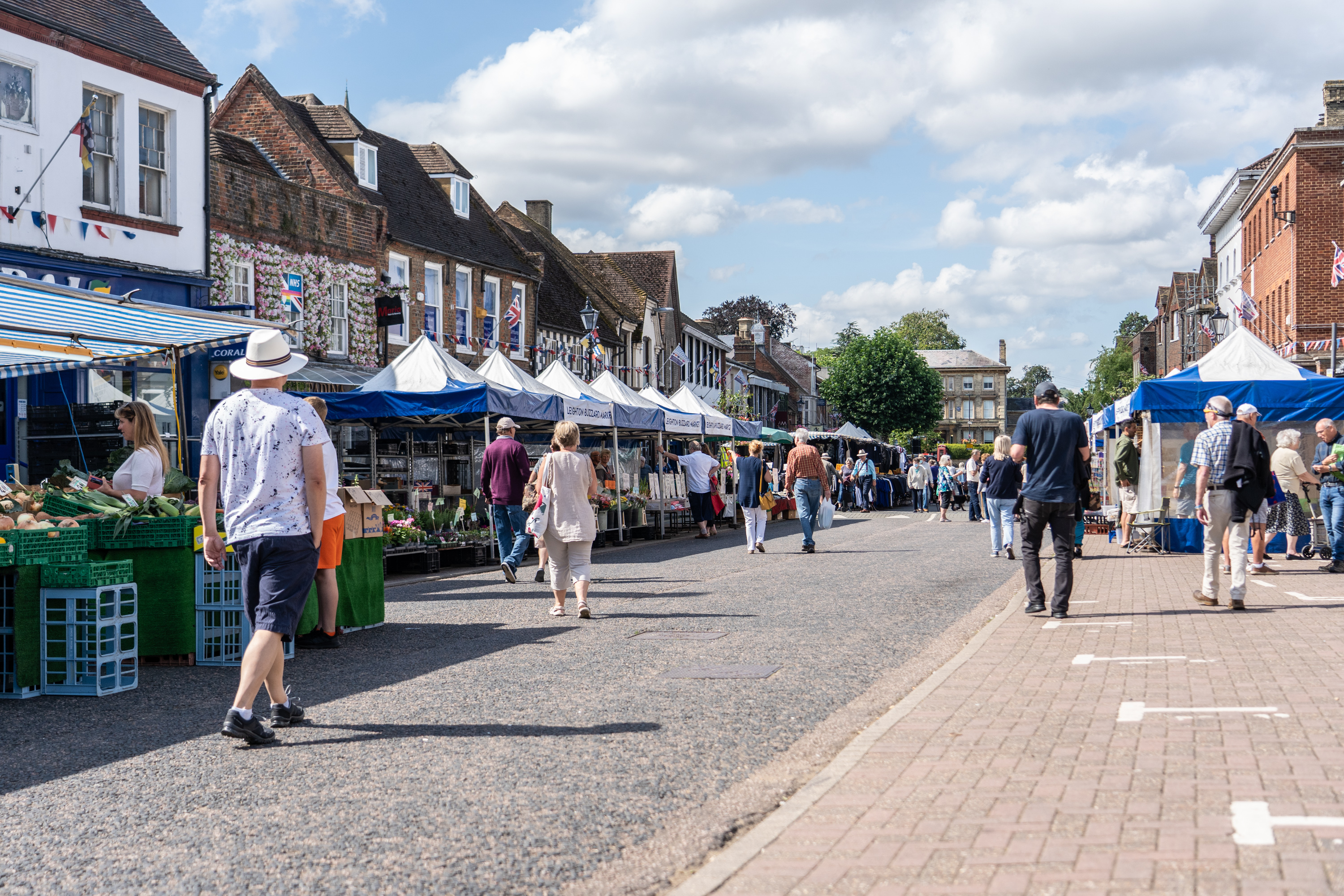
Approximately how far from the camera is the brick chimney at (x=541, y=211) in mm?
51344

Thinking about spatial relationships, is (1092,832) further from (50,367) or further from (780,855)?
(50,367)

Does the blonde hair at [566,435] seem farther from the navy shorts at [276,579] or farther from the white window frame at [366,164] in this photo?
the white window frame at [366,164]

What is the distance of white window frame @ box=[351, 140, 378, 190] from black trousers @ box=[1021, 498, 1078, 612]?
24.6m

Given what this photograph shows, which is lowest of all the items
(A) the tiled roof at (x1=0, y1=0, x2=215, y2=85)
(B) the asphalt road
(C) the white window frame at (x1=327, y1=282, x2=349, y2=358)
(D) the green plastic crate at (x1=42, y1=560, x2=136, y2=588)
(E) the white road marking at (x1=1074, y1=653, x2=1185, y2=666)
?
(B) the asphalt road

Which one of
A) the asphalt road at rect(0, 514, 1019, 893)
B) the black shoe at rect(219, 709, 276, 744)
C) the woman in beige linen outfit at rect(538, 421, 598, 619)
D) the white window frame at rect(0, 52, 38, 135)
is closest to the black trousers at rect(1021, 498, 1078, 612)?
the asphalt road at rect(0, 514, 1019, 893)

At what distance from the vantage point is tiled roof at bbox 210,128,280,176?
91.0 ft

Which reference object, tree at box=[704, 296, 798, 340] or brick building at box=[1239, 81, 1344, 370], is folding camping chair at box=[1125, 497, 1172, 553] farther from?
tree at box=[704, 296, 798, 340]

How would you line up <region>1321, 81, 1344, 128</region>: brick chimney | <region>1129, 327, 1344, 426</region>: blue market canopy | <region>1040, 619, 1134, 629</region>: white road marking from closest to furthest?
<region>1040, 619, 1134, 629</region>: white road marking → <region>1129, 327, 1344, 426</region>: blue market canopy → <region>1321, 81, 1344, 128</region>: brick chimney

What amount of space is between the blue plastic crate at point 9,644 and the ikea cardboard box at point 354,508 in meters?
2.88

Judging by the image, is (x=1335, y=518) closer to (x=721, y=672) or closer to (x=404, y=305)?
(x=721, y=672)

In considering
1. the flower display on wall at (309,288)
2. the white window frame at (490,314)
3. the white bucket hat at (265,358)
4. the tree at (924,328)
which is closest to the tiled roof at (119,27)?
the flower display on wall at (309,288)

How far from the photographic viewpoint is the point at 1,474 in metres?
16.2

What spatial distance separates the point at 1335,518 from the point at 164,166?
1707 centimetres

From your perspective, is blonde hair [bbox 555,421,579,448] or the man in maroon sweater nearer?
blonde hair [bbox 555,421,579,448]
